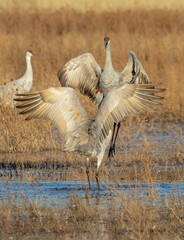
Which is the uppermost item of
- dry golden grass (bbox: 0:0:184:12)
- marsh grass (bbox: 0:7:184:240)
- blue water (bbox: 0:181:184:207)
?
dry golden grass (bbox: 0:0:184:12)

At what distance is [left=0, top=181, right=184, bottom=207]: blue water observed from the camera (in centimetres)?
617

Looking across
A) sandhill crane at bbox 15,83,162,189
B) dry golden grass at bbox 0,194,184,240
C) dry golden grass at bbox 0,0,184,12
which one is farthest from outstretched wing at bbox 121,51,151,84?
dry golden grass at bbox 0,0,184,12

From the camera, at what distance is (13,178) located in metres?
7.32

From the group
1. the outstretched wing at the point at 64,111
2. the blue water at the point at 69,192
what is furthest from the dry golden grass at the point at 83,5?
the blue water at the point at 69,192

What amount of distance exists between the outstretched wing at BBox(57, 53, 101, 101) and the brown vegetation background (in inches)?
29.1

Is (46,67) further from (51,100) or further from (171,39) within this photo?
(51,100)

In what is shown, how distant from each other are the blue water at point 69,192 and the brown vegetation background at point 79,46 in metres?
1.90

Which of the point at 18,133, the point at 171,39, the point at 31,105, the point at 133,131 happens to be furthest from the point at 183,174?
the point at 171,39

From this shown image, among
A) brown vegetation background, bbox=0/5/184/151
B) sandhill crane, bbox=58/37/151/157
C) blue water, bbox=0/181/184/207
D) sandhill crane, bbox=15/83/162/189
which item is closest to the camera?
blue water, bbox=0/181/184/207

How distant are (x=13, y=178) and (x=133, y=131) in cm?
369

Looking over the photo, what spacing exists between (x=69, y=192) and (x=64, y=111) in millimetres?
915

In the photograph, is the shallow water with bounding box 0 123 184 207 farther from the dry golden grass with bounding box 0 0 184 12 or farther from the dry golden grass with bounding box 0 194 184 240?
the dry golden grass with bounding box 0 0 184 12

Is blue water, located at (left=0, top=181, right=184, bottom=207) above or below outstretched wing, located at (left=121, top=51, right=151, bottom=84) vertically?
below

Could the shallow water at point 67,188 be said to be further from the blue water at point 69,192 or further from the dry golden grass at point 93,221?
the dry golden grass at point 93,221
